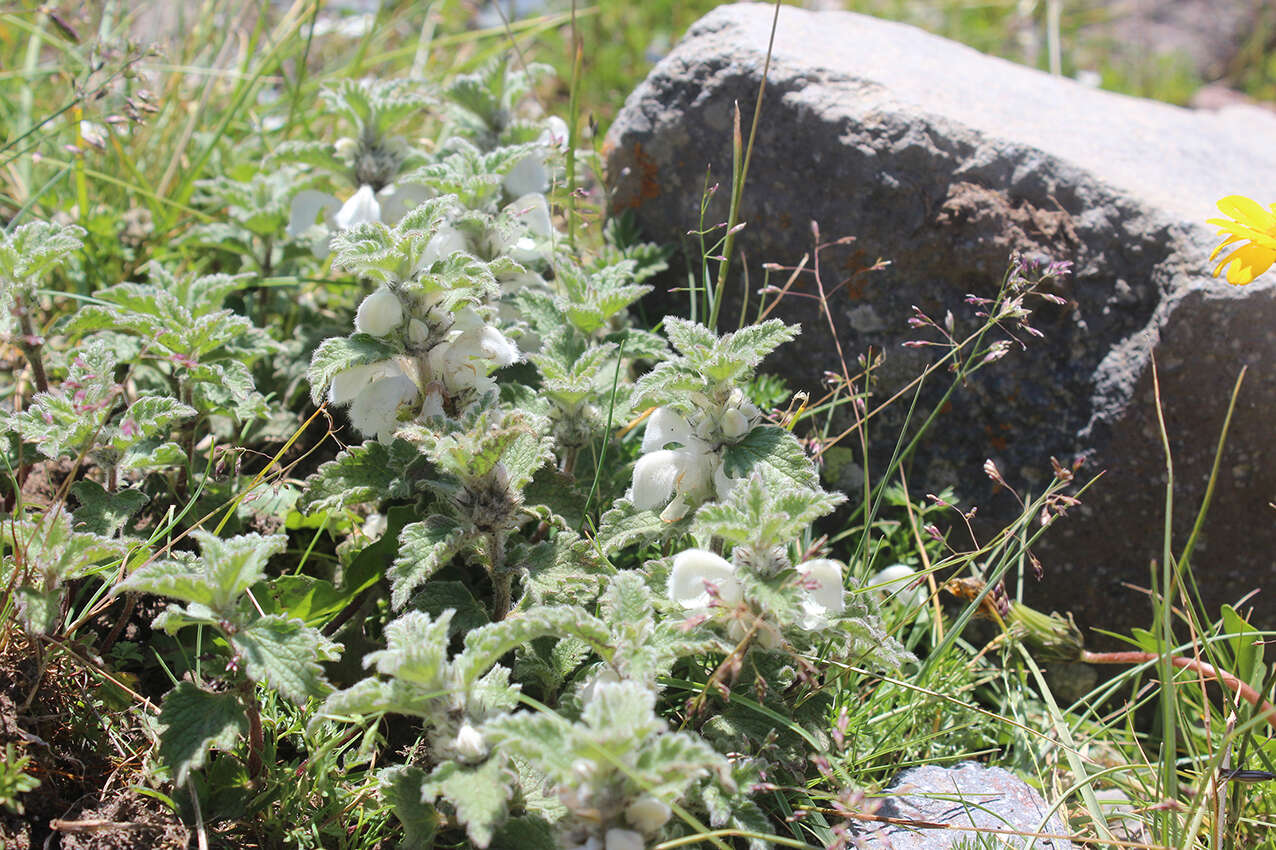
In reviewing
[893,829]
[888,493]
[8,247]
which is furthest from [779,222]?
[8,247]

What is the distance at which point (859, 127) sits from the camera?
8.15ft

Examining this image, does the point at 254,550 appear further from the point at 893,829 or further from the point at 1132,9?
the point at 1132,9

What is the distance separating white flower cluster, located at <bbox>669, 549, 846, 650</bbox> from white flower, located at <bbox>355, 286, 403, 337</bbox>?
68cm

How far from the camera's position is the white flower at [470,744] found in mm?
1401

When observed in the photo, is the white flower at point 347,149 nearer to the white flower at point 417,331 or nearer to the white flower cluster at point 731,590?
the white flower at point 417,331

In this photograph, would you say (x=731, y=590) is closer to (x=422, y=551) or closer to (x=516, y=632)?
(x=516, y=632)

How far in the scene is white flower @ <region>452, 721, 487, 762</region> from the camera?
4.60ft

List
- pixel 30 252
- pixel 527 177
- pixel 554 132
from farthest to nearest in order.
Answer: pixel 554 132 → pixel 527 177 → pixel 30 252

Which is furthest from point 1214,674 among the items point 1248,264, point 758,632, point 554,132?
point 554,132

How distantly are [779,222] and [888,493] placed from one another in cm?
78

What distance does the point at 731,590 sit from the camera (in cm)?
159

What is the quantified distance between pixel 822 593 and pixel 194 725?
1.01 m

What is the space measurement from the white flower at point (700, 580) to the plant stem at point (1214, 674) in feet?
2.48

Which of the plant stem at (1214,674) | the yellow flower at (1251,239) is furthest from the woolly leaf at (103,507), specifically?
the yellow flower at (1251,239)
